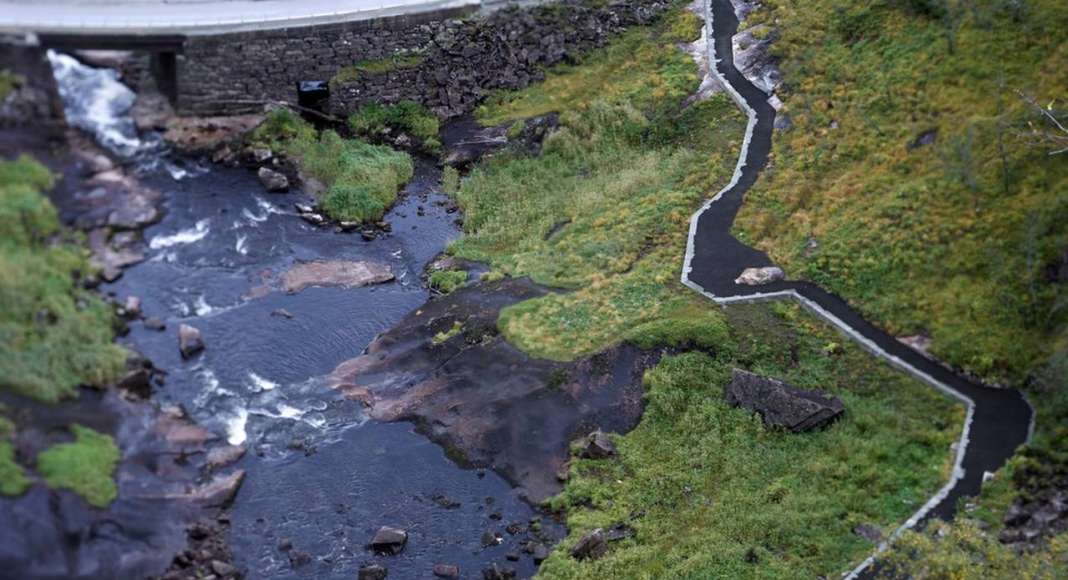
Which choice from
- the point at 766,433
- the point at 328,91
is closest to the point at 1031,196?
the point at 766,433

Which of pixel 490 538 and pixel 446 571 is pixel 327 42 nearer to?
pixel 490 538

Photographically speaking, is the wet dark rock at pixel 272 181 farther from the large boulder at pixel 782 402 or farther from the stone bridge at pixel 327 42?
the large boulder at pixel 782 402

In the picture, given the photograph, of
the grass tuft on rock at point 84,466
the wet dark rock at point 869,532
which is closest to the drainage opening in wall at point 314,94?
the grass tuft on rock at point 84,466

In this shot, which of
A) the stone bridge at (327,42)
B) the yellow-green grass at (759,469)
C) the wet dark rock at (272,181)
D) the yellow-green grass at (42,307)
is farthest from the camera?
the wet dark rock at (272,181)

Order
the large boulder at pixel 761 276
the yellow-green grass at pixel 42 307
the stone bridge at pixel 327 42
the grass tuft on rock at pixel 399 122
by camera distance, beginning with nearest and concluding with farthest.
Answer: the yellow-green grass at pixel 42 307, the large boulder at pixel 761 276, the stone bridge at pixel 327 42, the grass tuft on rock at pixel 399 122

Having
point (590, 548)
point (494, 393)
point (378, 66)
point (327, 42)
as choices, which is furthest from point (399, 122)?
point (590, 548)

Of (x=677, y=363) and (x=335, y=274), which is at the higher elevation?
(x=677, y=363)
